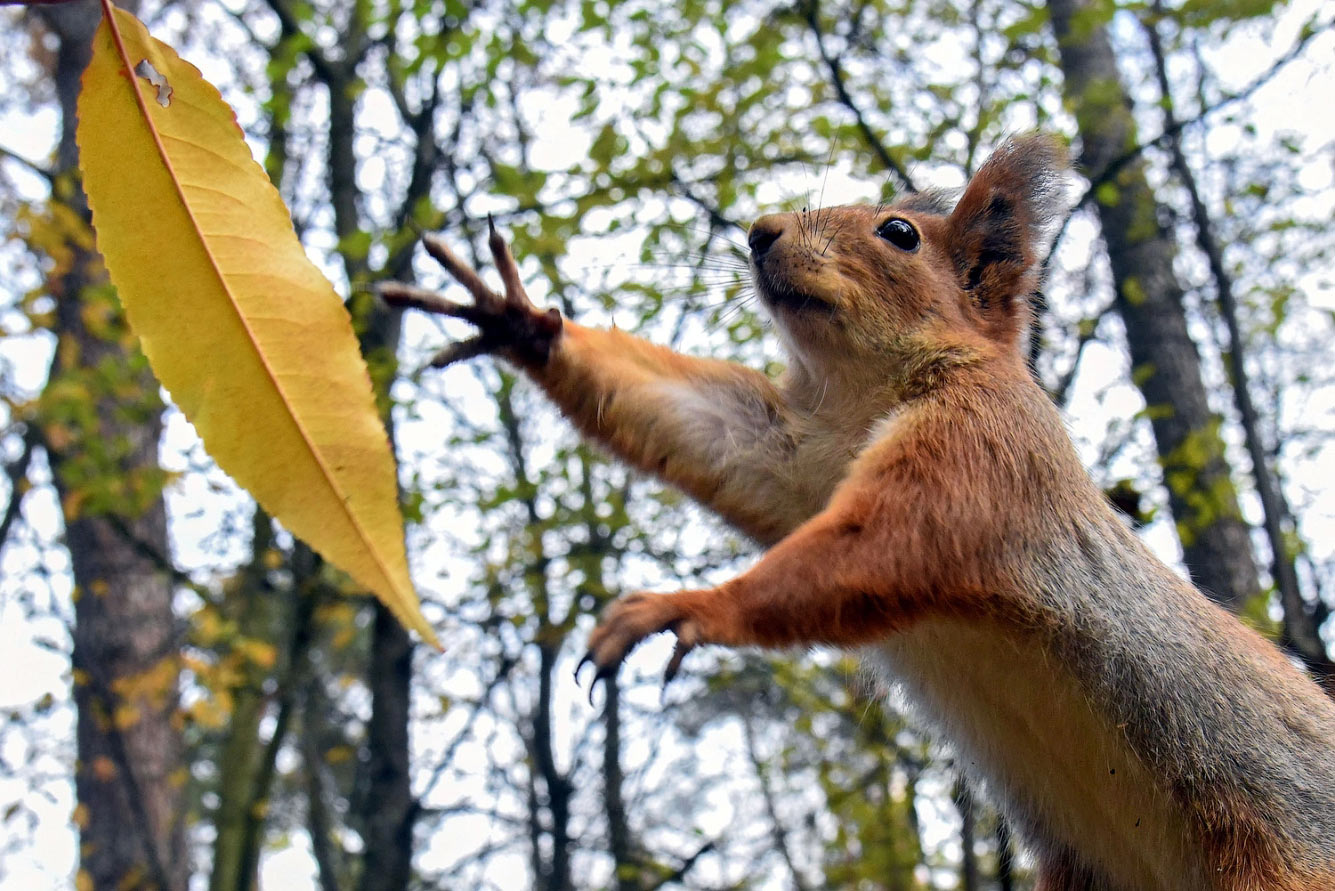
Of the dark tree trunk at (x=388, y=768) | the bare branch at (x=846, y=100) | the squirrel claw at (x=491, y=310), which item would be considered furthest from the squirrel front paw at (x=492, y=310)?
the dark tree trunk at (x=388, y=768)

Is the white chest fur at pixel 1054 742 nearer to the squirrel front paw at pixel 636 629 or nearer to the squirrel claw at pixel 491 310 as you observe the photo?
the squirrel front paw at pixel 636 629

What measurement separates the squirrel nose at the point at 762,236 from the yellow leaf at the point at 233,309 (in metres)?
1.79

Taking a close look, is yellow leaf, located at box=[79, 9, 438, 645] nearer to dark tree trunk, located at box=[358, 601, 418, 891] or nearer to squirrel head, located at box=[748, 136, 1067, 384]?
squirrel head, located at box=[748, 136, 1067, 384]

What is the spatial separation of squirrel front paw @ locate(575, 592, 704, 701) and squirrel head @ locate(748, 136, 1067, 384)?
1.13m

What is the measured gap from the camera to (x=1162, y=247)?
5.54m

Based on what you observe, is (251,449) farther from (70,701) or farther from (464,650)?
(70,701)

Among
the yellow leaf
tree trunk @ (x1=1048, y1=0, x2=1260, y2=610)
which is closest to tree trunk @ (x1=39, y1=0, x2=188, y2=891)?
tree trunk @ (x1=1048, y1=0, x2=1260, y2=610)

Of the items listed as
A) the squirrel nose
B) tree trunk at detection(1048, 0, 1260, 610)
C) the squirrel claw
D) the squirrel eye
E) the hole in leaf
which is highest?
tree trunk at detection(1048, 0, 1260, 610)

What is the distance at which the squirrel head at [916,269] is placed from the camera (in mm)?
2676

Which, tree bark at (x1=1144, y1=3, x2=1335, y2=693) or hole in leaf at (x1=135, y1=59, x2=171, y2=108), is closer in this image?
hole in leaf at (x1=135, y1=59, x2=171, y2=108)

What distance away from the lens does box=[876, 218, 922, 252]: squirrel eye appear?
2.87 metres

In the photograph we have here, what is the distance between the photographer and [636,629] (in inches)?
67.2

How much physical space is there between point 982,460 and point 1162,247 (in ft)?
12.6

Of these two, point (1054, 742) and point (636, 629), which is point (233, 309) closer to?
point (636, 629)
